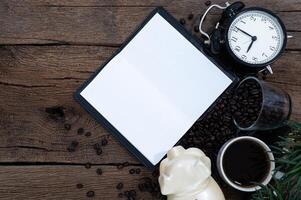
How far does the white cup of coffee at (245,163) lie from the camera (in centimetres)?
107

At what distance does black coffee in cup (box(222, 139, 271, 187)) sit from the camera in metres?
1.08

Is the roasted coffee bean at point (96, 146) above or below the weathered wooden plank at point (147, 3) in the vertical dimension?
below

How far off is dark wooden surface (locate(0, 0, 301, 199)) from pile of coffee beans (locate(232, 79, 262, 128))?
15 cm

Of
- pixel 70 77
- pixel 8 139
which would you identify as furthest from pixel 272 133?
pixel 8 139

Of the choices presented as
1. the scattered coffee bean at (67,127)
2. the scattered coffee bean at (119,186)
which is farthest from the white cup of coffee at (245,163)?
the scattered coffee bean at (67,127)

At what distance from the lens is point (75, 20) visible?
1.14m

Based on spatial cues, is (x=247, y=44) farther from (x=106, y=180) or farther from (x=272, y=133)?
(x=106, y=180)

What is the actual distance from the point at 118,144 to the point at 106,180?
3.1 inches

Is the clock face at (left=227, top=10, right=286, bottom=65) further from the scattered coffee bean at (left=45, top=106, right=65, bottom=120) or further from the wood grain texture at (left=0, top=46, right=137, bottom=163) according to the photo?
the scattered coffee bean at (left=45, top=106, right=65, bottom=120)

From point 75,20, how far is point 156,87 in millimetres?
217

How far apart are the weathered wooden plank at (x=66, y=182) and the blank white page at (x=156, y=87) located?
0.24 ft

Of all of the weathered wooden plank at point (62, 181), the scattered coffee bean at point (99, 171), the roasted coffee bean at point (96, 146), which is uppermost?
the roasted coffee bean at point (96, 146)

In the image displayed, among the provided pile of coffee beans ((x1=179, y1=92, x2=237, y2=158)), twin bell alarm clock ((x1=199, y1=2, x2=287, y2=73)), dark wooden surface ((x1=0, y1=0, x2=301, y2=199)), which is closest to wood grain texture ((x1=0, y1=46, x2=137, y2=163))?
dark wooden surface ((x1=0, y1=0, x2=301, y2=199))

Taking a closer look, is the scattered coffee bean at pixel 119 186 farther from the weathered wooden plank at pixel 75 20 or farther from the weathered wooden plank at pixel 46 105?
the weathered wooden plank at pixel 75 20
